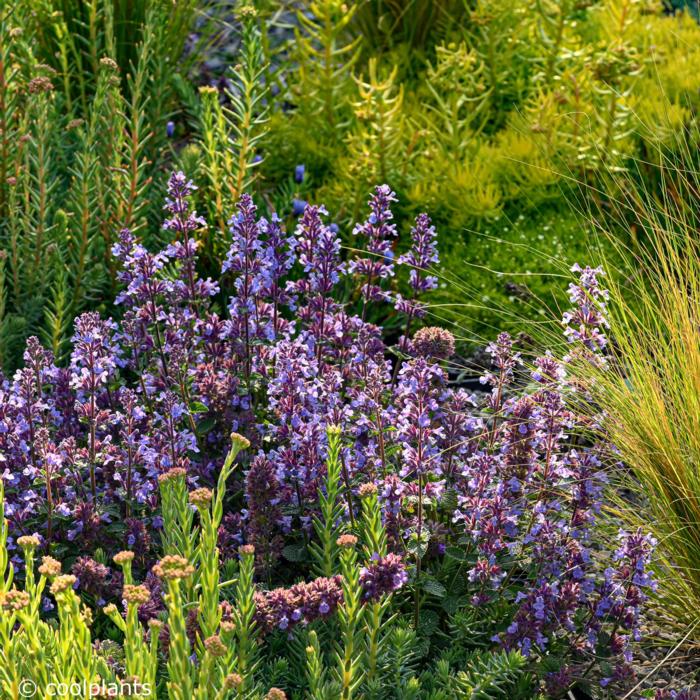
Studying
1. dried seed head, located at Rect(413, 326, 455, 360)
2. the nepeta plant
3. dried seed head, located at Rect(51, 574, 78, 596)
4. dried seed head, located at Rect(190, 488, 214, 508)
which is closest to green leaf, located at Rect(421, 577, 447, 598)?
the nepeta plant

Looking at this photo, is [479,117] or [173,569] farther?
[479,117]

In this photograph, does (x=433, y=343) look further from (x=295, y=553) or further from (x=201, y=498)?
(x=201, y=498)

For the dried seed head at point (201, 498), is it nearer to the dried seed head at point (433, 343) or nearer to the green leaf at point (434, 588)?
the green leaf at point (434, 588)

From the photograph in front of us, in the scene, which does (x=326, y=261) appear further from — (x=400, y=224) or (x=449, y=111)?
(x=449, y=111)

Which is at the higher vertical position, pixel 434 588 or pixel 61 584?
pixel 61 584

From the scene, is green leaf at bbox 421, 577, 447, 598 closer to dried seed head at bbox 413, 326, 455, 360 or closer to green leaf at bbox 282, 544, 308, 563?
green leaf at bbox 282, 544, 308, 563

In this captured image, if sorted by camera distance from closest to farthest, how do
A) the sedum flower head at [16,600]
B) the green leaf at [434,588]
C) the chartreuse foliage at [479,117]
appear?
the sedum flower head at [16,600]
the green leaf at [434,588]
the chartreuse foliage at [479,117]

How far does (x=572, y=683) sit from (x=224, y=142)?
2815 millimetres

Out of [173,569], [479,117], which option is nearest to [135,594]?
[173,569]

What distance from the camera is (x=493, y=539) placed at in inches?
102

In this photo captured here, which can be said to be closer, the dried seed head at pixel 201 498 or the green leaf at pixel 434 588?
the dried seed head at pixel 201 498

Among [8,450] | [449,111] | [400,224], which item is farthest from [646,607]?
[449,111]

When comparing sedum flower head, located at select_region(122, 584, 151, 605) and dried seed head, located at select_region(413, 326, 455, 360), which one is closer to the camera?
sedum flower head, located at select_region(122, 584, 151, 605)

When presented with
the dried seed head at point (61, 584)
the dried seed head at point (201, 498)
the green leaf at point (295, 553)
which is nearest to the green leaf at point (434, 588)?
the green leaf at point (295, 553)
